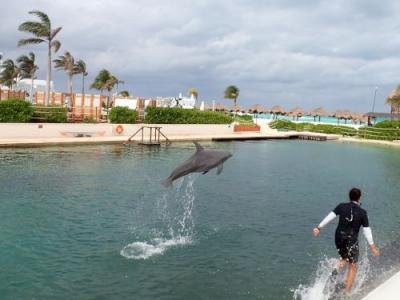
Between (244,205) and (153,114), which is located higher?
(153,114)

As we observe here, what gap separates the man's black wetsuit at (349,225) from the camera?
7742 mm

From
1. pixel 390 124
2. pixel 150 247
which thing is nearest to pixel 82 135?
pixel 150 247

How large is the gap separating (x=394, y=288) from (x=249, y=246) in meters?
4.53

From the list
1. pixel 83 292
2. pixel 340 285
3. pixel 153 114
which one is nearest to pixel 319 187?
pixel 340 285

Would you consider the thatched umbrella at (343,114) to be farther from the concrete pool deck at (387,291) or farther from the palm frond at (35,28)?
the concrete pool deck at (387,291)

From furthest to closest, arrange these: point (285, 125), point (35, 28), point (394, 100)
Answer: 1. point (394, 100)
2. point (285, 125)
3. point (35, 28)

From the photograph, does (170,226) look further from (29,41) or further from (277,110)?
(277,110)

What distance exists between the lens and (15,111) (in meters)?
35.4

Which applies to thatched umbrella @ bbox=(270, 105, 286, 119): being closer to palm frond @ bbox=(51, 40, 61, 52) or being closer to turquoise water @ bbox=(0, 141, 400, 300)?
palm frond @ bbox=(51, 40, 61, 52)

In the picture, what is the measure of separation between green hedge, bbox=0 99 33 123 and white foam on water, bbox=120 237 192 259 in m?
27.4

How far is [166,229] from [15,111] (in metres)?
26.7

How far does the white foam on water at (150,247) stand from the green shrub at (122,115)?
103 feet

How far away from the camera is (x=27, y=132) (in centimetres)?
3472

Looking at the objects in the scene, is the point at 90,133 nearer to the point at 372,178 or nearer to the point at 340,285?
the point at 372,178
